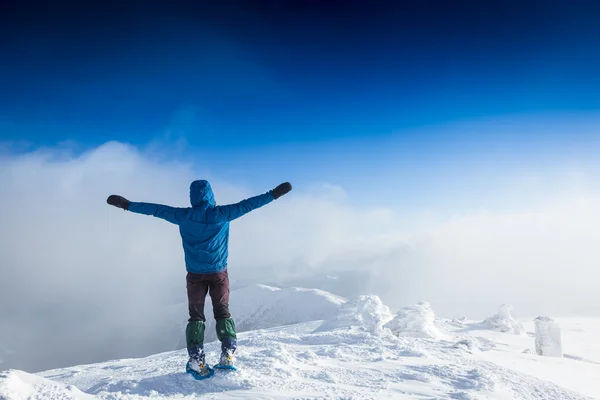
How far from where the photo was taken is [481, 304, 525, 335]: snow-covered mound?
17.5 metres

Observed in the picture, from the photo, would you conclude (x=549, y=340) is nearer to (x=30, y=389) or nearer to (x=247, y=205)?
(x=247, y=205)

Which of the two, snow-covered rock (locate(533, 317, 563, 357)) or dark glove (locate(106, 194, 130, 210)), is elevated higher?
dark glove (locate(106, 194, 130, 210))

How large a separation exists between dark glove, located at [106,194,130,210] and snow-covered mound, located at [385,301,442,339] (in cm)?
1165

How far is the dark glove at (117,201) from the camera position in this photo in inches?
188

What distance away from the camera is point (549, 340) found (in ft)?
38.8

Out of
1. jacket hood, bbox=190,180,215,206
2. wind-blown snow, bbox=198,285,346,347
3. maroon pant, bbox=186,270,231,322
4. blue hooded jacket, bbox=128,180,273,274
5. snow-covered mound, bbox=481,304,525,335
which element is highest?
jacket hood, bbox=190,180,215,206

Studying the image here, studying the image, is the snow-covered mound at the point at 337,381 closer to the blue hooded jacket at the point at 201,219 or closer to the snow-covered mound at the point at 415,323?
the blue hooded jacket at the point at 201,219

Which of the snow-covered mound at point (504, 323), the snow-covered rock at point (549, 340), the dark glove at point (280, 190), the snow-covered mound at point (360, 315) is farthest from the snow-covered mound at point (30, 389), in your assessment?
the snow-covered mound at point (504, 323)

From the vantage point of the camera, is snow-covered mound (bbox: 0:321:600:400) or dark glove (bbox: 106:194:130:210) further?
dark glove (bbox: 106:194:130:210)

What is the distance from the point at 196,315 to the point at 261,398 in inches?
65.4

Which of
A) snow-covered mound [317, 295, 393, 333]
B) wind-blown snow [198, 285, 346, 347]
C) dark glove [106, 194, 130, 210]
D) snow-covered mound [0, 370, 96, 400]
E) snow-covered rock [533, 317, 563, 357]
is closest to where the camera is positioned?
snow-covered mound [0, 370, 96, 400]

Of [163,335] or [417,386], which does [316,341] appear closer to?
[417,386]

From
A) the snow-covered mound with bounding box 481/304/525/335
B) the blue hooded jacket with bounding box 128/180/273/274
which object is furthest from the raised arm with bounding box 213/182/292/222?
the snow-covered mound with bounding box 481/304/525/335

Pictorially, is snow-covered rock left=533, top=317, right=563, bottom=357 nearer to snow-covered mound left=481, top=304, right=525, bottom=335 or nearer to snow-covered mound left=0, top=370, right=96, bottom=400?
snow-covered mound left=481, top=304, right=525, bottom=335
